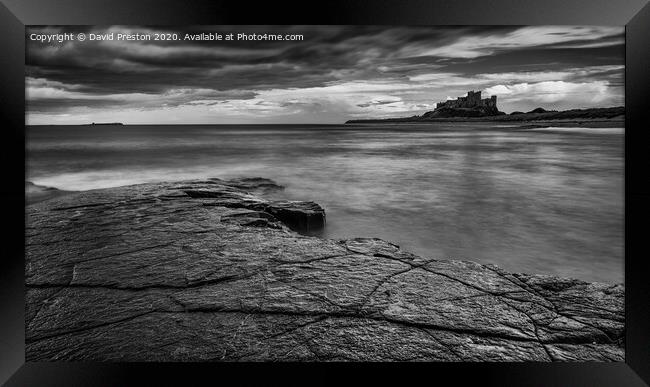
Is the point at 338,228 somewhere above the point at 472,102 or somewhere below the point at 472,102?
below

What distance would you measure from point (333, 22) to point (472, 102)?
3.72m

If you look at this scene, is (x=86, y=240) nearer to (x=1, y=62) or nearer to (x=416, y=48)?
(x=1, y=62)

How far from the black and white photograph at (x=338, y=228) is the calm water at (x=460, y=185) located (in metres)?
0.04

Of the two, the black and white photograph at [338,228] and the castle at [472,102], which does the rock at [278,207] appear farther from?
the castle at [472,102]

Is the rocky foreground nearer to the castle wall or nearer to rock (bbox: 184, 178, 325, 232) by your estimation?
rock (bbox: 184, 178, 325, 232)

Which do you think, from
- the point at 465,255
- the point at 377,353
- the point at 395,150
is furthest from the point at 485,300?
the point at 395,150

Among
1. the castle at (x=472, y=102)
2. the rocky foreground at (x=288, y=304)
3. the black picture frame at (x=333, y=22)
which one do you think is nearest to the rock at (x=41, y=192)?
the rocky foreground at (x=288, y=304)

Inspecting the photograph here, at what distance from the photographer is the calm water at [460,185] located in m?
3.76

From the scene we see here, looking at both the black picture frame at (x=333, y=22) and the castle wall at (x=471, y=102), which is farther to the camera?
the castle wall at (x=471, y=102)

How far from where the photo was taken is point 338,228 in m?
4.20

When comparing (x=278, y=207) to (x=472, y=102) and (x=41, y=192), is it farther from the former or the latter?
(x=41, y=192)

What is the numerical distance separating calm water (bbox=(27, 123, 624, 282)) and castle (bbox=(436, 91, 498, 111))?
1.08 m

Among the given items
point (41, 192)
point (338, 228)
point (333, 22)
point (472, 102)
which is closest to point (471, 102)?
point (472, 102)

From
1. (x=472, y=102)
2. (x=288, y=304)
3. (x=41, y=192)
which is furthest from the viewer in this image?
(x=41, y=192)
